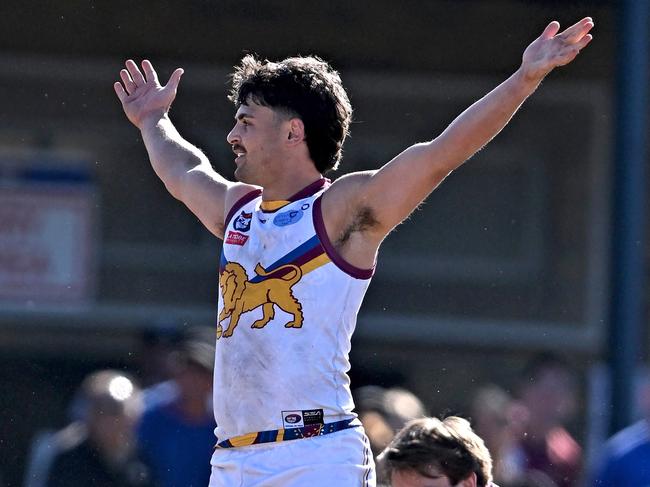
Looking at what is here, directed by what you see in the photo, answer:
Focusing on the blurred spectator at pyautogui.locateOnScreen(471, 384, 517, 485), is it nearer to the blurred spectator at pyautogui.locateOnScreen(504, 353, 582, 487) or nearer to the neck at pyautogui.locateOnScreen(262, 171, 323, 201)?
the blurred spectator at pyautogui.locateOnScreen(504, 353, 582, 487)

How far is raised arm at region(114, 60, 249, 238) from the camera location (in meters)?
3.78

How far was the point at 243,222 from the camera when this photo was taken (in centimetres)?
352

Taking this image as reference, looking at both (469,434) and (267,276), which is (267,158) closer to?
(267,276)

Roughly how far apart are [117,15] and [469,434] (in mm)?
5895

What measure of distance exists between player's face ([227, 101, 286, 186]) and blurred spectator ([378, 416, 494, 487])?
900 mm

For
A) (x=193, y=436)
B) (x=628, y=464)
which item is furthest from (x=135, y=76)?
(x=628, y=464)

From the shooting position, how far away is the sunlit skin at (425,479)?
3689mm

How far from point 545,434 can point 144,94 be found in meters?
3.25

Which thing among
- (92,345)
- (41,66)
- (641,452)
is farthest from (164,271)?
(641,452)

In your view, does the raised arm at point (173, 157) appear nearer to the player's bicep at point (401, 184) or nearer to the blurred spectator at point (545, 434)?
the player's bicep at point (401, 184)

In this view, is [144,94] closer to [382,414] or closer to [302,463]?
[302,463]

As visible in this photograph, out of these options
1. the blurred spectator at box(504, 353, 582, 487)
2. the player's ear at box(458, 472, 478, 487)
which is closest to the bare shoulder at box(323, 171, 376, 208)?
the player's ear at box(458, 472, 478, 487)

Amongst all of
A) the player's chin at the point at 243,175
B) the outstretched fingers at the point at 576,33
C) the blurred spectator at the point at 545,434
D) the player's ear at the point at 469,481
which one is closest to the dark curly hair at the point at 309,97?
the player's chin at the point at 243,175

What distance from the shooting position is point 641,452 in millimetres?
5051
